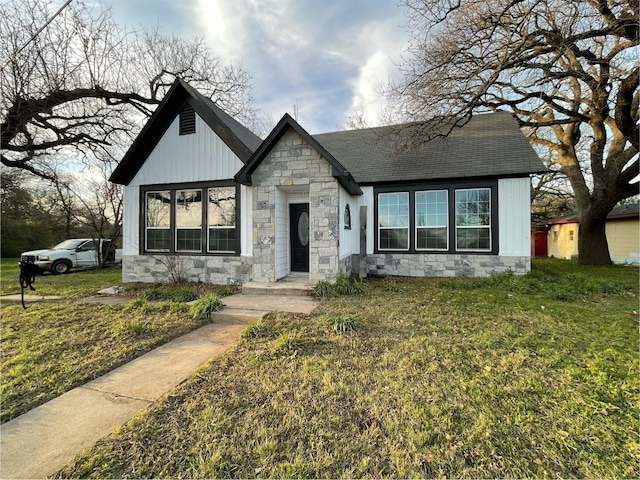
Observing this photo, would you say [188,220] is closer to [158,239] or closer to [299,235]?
[158,239]

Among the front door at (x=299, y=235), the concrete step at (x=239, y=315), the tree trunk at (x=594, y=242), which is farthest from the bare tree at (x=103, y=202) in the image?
the tree trunk at (x=594, y=242)

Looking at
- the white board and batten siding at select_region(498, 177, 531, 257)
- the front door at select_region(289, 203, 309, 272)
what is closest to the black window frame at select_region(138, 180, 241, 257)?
the front door at select_region(289, 203, 309, 272)

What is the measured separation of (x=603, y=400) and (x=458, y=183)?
26.0 ft

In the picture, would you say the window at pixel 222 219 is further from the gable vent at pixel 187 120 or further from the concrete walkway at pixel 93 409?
the concrete walkway at pixel 93 409

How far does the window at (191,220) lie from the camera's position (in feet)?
29.0

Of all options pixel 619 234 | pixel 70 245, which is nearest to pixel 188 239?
pixel 70 245

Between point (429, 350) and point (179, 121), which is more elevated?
point (179, 121)

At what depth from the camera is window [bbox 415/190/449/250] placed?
9.78 m

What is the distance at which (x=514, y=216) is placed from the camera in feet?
29.5

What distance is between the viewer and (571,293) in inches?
282

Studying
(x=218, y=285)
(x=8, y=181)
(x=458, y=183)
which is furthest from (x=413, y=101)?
(x=8, y=181)

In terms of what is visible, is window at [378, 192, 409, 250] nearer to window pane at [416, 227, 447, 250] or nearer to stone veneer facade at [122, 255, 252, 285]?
window pane at [416, 227, 447, 250]

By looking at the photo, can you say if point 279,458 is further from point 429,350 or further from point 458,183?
point 458,183

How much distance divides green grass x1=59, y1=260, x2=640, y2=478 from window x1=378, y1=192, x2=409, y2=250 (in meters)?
5.67
